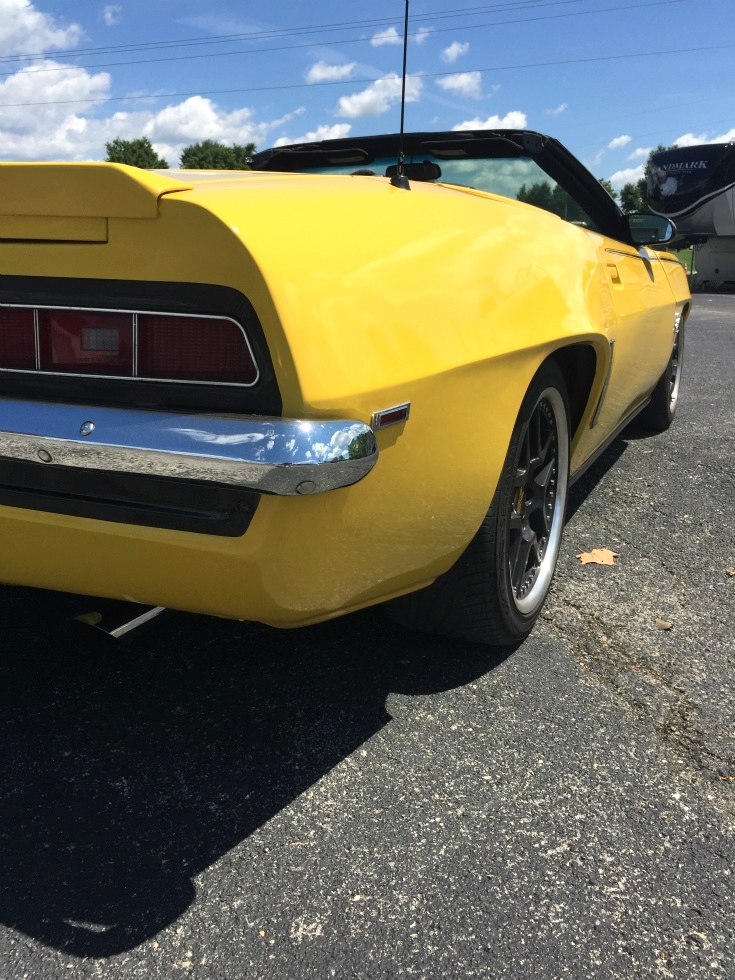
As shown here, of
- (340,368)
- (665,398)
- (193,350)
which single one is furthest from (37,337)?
(665,398)

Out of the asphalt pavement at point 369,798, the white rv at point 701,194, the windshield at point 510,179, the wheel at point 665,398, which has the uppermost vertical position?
the white rv at point 701,194

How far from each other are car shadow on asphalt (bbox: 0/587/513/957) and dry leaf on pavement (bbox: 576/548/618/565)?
87cm

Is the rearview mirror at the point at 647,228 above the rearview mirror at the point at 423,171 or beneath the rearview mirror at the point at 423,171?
beneath

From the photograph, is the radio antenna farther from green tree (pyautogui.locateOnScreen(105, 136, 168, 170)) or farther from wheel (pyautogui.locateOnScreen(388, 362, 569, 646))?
green tree (pyautogui.locateOnScreen(105, 136, 168, 170))

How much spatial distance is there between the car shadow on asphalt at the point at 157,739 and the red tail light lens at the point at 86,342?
0.72 m

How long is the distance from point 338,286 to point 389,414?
10.1 inches

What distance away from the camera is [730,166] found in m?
23.5

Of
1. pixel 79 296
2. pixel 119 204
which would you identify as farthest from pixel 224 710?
pixel 119 204

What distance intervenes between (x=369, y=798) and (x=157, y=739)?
21.4 inches

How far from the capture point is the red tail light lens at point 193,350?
151 centimetres

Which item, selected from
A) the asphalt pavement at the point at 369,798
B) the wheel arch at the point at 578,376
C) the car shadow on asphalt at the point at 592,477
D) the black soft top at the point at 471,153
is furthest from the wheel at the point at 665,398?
the asphalt pavement at the point at 369,798

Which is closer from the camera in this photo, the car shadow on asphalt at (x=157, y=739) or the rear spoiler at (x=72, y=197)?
the rear spoiler at (x=72, y=197)

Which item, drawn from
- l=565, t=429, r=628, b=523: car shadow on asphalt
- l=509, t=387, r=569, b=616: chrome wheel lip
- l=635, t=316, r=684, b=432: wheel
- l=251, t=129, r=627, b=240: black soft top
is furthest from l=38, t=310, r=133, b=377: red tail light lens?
l=635, t=316, r=684, b=432: wheel

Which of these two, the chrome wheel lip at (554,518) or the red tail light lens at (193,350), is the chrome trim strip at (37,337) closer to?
the red tail light lens at (193,350)
